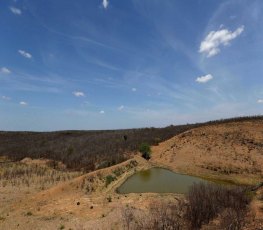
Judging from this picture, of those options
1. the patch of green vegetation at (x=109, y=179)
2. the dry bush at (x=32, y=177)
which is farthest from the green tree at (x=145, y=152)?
the patch of green vegetation at (x=109, y=179)

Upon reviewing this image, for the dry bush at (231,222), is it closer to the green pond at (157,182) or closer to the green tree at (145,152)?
the green pond at (157,182)

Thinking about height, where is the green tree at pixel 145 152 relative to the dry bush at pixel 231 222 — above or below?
above

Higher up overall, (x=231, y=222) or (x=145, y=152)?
(x=145, y=152)

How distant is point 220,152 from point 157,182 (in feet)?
30.6

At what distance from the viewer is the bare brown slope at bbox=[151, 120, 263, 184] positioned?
2273 centimetres

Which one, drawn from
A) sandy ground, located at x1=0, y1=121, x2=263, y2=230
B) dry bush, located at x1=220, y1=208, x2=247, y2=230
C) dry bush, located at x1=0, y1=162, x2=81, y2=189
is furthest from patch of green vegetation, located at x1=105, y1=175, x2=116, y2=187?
dry bush, located at x1=220, y1=208, x2=247, y2=230

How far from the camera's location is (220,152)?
26.6 metres

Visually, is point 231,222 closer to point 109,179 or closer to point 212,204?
point 212,204

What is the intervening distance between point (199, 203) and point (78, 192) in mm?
9189

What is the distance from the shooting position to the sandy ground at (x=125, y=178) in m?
12.9

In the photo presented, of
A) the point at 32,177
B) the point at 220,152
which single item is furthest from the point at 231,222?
the point at 220,152

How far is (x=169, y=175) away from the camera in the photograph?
22484 millimetres

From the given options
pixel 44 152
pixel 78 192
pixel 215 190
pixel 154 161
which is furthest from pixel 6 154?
pixel 215 190

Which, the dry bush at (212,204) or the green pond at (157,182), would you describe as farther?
the green pond at (157,182)
